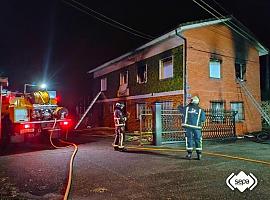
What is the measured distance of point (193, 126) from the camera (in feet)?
27.1

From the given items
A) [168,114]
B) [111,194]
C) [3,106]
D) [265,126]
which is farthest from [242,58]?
[111,194]

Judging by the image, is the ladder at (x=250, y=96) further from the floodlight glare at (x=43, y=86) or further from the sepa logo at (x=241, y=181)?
the sepa logo at (x=241, y=181)

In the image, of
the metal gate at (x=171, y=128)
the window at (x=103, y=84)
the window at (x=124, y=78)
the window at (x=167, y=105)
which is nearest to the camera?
the metal gate at (x=171, y=128)

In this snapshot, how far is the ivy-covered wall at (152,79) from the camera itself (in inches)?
597

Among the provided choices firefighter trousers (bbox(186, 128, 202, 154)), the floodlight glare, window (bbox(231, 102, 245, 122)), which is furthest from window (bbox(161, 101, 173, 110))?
firefighter trousers (bbox(186, 128, 202, 154))

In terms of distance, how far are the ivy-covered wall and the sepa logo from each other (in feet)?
29.4

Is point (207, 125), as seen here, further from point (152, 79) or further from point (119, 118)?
point (119, 118)

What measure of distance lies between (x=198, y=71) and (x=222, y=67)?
231 centimetres

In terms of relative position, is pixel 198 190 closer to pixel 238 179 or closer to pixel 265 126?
pixel 238 179

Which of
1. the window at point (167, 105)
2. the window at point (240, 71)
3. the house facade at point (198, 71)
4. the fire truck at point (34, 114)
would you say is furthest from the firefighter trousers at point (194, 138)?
the window at point (240, 71)

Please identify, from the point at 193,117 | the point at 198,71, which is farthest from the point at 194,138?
the point at 198,71

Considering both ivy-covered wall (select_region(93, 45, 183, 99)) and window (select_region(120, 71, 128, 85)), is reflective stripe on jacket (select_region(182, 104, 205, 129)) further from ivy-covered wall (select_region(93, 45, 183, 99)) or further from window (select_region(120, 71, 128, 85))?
window (select_region(120, 71, 128, 85))

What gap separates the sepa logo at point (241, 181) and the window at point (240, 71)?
12600mm

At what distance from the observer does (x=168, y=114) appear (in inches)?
506
